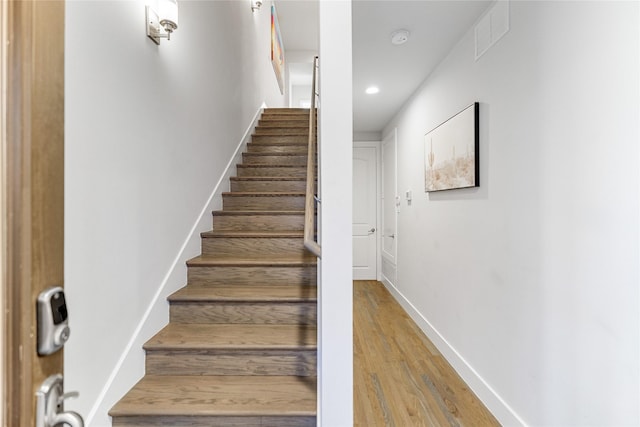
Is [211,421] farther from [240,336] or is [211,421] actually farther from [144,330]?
[144,330]

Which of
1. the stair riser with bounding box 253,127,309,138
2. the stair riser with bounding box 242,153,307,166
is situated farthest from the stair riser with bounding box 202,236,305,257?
the stair riser with bounding box 253,127,309,138

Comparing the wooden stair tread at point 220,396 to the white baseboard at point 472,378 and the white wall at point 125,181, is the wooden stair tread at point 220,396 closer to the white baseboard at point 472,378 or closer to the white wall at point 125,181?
the white wall at point 125,181

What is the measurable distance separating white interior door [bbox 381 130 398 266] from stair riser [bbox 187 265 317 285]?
2357 millimetres

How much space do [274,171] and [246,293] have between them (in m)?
1.55

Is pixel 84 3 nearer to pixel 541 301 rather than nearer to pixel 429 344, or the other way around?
pixel 541 301

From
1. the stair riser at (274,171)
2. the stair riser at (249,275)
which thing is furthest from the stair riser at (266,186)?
the stair riser at (249,275)

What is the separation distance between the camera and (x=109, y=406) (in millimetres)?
1244

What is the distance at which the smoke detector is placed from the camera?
202 cm

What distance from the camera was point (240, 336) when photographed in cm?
160

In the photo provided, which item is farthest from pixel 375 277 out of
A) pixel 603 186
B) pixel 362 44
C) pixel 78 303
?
pixel 78 303

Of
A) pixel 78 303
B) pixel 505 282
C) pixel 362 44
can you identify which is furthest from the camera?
pixel 362 44

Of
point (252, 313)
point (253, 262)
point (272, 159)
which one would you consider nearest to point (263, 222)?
point (253, 262)

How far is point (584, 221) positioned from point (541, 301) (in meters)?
0.46

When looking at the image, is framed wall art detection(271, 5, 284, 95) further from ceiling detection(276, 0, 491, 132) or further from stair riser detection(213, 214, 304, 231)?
stair riser detection(213, 214, 304, 231)
